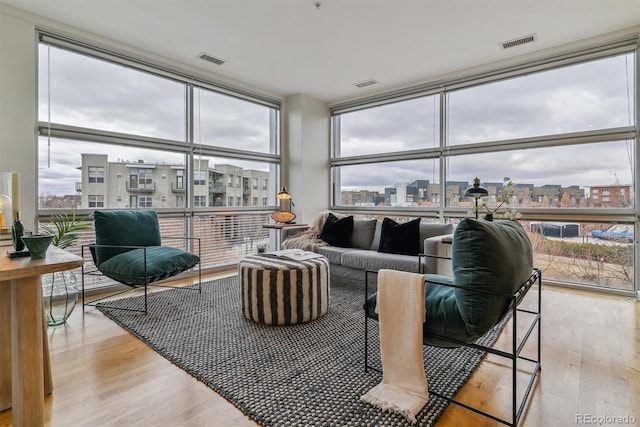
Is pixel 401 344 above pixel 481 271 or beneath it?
beneath

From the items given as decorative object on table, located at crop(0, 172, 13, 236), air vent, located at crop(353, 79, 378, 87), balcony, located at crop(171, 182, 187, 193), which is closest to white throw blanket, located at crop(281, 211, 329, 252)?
balcony, located at crop(171, 182, 187, 193)

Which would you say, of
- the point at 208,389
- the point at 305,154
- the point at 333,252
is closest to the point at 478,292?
the point at 208,389

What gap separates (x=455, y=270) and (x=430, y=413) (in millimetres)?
666

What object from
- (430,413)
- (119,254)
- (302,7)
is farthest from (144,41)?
(430,413)

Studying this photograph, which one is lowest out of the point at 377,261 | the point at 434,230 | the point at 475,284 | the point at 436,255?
the point at 377,261

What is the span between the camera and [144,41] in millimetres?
3543

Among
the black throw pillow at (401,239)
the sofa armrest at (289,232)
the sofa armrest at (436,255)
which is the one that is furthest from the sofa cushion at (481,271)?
the sofa armrest at (289,232)

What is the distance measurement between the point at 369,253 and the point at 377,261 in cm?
26

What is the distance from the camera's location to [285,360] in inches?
77.7

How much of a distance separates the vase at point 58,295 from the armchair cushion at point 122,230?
365mm

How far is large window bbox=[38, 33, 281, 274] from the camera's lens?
10.7 ft

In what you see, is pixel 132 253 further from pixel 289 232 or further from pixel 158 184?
pixel 289 232

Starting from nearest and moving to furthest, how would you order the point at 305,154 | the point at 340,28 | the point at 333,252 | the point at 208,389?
the point at 208,389 < the point at 340,28 < the point at 333,252 < the point at 305,154

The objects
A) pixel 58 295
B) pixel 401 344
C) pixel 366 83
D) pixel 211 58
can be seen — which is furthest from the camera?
pixel 366 83
